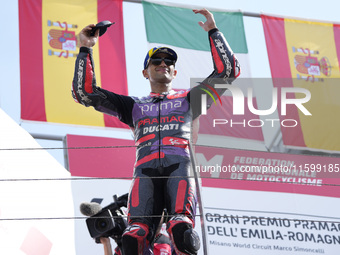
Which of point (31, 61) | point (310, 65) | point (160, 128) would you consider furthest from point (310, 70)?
point (160, 128)

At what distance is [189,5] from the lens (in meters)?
8.24

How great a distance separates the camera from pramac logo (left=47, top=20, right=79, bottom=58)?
7.25 meters

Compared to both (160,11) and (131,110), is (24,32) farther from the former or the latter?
(131,110)

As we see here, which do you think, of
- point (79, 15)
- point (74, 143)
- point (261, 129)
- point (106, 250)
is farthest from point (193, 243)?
point (79, 15)

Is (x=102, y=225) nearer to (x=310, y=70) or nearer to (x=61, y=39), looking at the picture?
(x=61, y=39)

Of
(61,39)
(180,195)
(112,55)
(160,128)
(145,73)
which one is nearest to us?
(180,195)

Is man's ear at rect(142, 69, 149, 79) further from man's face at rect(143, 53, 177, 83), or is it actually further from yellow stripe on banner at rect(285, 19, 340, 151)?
yellow stripe on banner at rect(285, 19, 340, 151)

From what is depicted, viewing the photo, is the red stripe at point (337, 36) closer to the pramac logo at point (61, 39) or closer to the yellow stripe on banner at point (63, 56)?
the yellow stripe on banner at point (63, 56)

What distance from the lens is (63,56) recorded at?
724 centimetres

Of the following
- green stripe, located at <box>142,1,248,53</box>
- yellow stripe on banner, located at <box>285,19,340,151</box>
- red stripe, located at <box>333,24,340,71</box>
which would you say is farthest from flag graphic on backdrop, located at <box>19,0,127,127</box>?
red stripe, located at <box>333,24,340,71</box>

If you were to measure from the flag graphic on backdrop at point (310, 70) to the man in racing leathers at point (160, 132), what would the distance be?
14.1 feet

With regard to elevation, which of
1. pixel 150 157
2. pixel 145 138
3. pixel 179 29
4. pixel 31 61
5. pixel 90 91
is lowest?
pixel 150 157

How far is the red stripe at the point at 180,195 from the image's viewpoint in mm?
2994

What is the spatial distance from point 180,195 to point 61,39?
479cm
